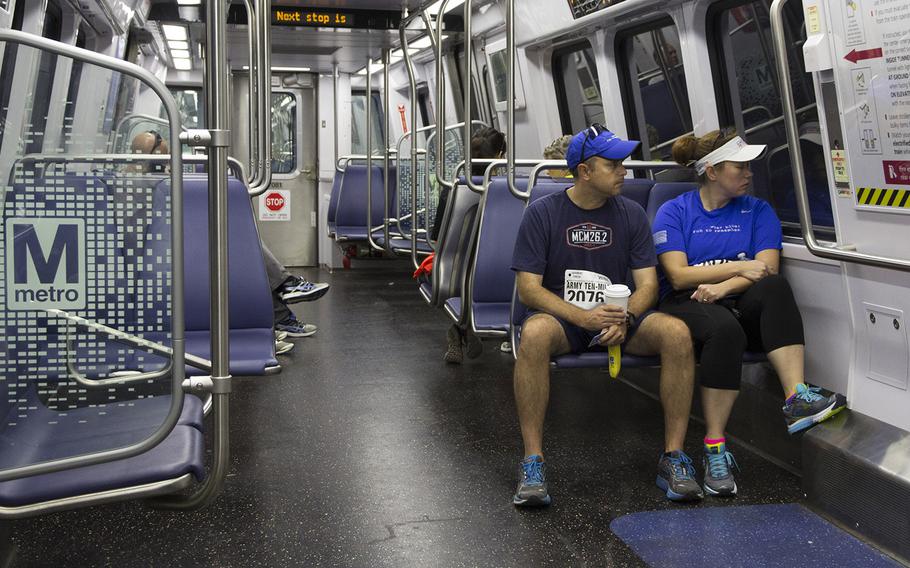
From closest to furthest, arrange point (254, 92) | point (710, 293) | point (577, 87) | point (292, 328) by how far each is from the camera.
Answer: point (710, 293) < point (254, 92) < point (292, 328) < point (577, 87)

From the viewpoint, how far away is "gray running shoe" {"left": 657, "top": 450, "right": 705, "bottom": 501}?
3.88 meters

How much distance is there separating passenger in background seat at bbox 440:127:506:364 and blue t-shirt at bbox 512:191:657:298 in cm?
177

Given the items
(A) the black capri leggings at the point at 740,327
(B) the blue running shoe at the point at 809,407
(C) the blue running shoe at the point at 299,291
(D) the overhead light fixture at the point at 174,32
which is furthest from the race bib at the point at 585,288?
(D) the overhead light fixture at the point at 174,32

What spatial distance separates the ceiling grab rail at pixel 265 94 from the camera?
14.0 feet

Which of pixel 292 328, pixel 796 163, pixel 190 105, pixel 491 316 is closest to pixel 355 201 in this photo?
pixel 190 105

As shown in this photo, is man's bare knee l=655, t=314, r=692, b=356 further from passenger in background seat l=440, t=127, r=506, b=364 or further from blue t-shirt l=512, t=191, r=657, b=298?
passenger in background seat l=440, t=127, r=506, b=364

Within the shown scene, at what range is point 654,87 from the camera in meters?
6.64

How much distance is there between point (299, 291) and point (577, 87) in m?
2.90

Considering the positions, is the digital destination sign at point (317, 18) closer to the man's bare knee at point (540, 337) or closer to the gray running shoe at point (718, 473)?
the man's bare knee at point (540, 337)

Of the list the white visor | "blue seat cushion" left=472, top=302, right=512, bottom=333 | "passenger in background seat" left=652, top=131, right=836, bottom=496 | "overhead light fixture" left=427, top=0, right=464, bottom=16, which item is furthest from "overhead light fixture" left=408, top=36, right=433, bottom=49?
the white visor

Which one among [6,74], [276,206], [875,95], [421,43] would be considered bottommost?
[6,74]

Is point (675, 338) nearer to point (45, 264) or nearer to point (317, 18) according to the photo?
point (45, 264)

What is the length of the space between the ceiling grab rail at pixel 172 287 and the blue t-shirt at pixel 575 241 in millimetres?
2222

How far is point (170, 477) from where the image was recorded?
7.36ft
